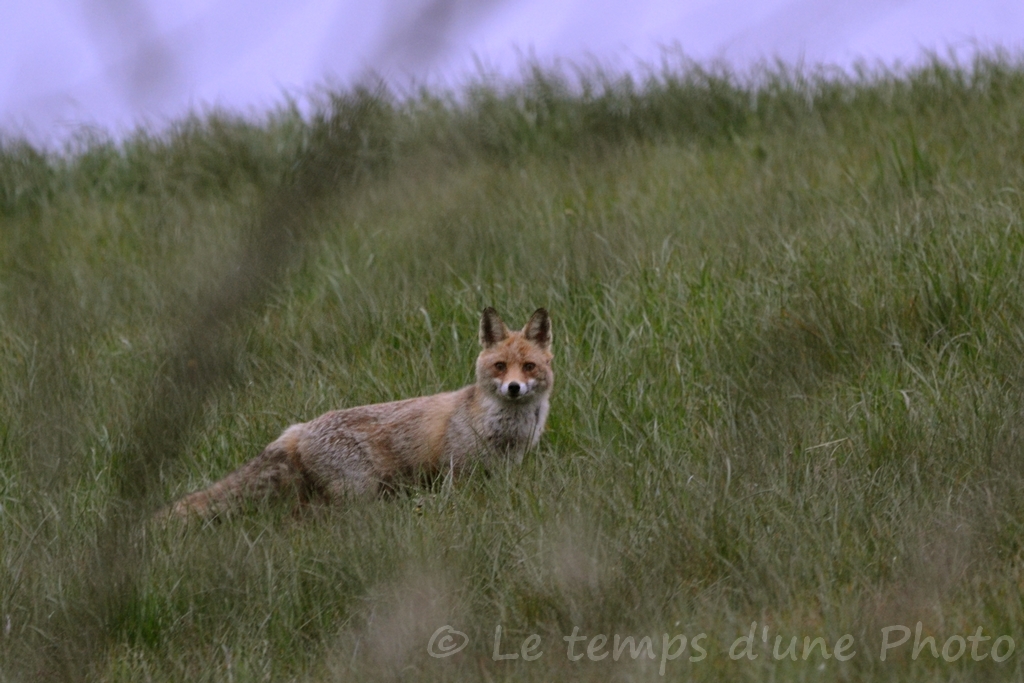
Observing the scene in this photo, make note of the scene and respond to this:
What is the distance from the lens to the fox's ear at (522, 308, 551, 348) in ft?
20.2

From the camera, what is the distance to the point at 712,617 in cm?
356

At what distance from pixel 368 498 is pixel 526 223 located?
3109 mm

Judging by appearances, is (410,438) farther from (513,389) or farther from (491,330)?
(491,330)

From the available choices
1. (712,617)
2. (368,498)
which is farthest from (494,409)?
(712,617)

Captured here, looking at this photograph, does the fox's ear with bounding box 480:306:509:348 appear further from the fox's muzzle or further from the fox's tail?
the fox's tail

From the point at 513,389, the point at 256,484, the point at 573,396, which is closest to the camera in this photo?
the point at 256,484

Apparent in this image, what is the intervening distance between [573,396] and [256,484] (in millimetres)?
1773

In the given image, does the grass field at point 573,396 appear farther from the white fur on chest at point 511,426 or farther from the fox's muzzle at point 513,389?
the fox's muzzle at point 513,389

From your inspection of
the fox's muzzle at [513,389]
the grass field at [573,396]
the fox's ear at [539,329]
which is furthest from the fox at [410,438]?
the grass field at [573,396]

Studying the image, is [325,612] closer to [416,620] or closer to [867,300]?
[416,620]

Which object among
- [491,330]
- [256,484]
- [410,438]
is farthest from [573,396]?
[256,484]

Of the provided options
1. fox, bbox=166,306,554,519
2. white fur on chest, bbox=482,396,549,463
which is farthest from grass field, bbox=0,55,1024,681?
fox, bbox=166,306,554,519

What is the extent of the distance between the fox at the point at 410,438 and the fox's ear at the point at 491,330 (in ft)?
0.16

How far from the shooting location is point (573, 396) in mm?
6070
